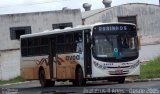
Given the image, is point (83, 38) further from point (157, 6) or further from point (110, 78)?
point (157, 6)

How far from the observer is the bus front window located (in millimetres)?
24734

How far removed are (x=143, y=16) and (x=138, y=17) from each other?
0.59 meters

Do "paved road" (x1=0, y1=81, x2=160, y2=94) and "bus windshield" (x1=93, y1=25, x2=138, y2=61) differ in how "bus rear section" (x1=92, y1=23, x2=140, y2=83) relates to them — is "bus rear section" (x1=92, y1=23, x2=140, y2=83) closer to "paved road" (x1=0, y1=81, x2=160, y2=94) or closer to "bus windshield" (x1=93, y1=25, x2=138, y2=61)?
"bus windshield" (x1=93, y1=25, x2=138, y2=61)

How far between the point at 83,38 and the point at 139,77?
188 inches

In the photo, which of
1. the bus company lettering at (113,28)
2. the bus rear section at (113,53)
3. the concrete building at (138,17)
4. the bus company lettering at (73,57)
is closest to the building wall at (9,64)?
the concrete building at (138,17)

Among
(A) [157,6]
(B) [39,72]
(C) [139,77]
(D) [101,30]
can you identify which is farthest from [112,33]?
(A) [157,6]

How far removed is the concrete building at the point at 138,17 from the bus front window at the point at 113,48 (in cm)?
2412

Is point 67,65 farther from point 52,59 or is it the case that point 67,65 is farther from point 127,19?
point 127,19

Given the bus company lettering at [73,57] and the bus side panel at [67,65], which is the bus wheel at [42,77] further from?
the bus company lettering at [73,57]

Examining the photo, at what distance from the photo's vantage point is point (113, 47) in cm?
2486

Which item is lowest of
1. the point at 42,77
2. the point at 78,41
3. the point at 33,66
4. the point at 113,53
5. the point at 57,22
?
the point at 42,77

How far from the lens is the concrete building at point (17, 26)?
156ft

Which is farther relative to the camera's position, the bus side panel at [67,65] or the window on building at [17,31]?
the window on building at [17,31]

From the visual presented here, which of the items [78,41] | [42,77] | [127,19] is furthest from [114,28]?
[127,19]
